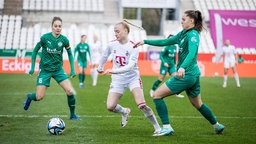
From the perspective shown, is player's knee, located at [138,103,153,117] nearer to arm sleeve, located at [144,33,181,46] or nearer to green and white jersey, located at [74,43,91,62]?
arm sleeve, located at [144,33,181,46]

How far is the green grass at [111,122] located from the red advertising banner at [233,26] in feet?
62.0

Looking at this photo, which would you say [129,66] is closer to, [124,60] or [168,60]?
[124,60]

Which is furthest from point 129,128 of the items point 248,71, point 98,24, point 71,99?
point 98,24

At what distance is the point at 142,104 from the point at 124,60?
86 cm

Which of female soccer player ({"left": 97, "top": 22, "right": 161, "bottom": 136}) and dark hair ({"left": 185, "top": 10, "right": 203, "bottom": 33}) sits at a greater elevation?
dark hair ({"left": 185, "top": 10, "right": 203, "bottom": 33})

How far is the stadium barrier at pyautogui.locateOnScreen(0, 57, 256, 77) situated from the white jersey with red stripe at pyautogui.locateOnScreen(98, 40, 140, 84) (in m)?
20.1

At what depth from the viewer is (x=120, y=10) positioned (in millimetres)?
39844

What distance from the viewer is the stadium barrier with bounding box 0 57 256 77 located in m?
31.2

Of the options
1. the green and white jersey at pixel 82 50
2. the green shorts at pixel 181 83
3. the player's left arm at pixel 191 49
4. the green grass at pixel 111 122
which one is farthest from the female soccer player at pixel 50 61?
the green and white jersey at pixel 82 50

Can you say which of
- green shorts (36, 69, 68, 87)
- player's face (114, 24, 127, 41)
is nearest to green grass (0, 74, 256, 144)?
green shorts (36, 69, 68, 87)

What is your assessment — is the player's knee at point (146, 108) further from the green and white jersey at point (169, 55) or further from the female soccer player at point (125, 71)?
the green and white jersey at point (169, 55)

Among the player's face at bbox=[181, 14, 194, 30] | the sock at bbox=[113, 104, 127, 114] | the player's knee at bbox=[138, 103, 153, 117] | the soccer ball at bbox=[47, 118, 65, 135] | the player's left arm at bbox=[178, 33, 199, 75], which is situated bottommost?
the soccer ball at bbox=[47, 118, 65, 135]

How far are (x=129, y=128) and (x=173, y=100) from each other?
271 inches

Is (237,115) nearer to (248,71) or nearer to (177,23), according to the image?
(248,71)
